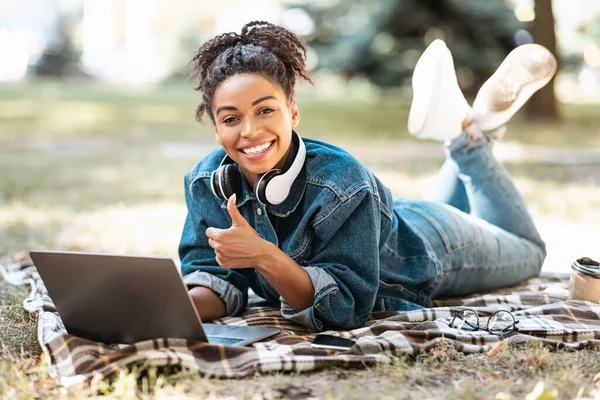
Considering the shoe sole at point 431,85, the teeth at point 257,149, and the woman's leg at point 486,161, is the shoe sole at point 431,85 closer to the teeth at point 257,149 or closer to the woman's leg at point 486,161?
the woman's leg at point 486,161

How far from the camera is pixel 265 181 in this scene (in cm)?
302

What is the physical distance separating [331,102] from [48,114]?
21.6 ft

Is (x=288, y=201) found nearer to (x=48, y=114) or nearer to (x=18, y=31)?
(x=48, y=114)

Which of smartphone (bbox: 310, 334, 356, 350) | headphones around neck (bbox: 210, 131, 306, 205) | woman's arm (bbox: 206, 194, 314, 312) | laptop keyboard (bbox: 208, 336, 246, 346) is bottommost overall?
smartphone (bbox: 310, 334, 356, 350)

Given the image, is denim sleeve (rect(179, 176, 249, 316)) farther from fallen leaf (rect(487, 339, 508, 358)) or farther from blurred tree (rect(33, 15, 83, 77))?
blurred tree (rect(33, 15, 83, 77))

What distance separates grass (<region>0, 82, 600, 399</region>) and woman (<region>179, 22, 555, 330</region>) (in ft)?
1.42

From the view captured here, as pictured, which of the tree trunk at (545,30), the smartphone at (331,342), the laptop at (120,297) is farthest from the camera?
the tree trunk at (545,30)

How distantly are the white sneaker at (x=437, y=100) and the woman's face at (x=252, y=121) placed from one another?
1250mm

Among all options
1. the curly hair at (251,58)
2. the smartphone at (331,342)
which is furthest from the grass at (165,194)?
the curly hair at (251,58)

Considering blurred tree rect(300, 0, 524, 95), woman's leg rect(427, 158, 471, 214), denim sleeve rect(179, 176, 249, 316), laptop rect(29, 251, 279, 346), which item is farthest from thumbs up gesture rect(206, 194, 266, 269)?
blurred tree rect(300, 0, 524, 95)

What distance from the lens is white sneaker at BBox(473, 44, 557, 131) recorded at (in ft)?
13.7

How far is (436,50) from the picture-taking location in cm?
418

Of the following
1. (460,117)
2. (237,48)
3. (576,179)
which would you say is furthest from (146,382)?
(576,179)

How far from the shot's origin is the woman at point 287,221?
2994mm
